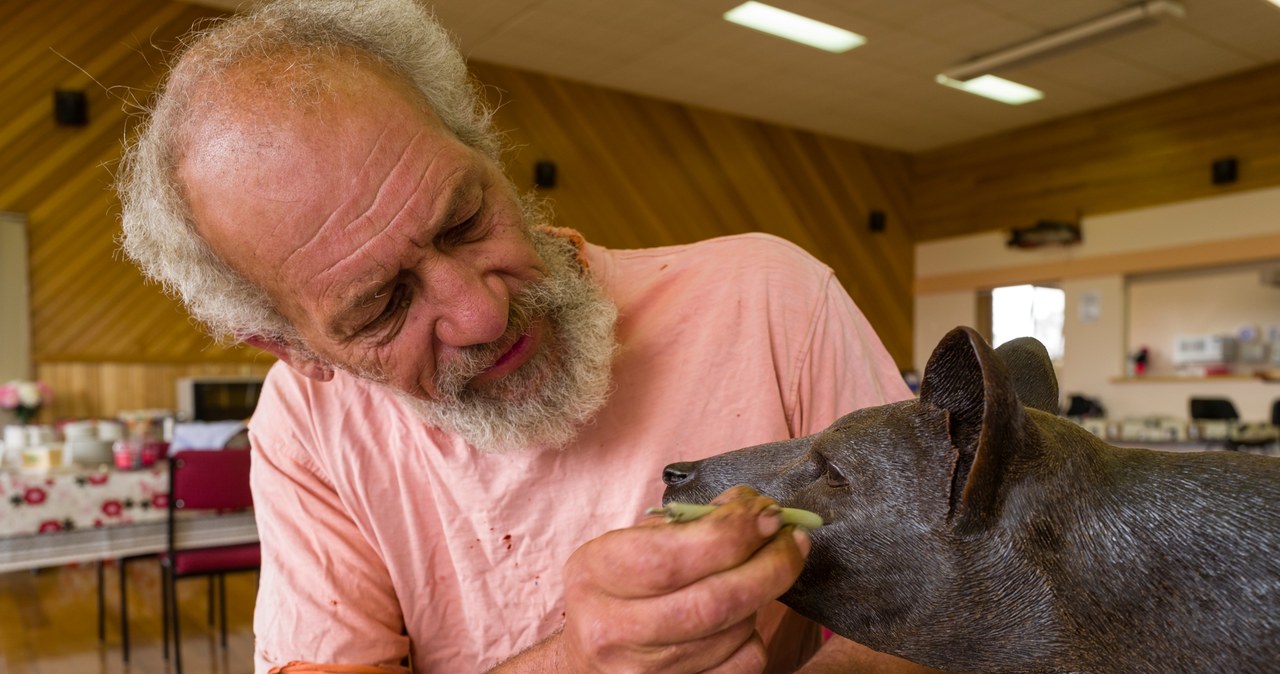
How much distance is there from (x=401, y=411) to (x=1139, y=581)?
3.01ft

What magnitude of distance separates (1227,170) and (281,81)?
7910mm

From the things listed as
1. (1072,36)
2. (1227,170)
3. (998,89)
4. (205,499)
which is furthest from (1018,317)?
(1227,170)

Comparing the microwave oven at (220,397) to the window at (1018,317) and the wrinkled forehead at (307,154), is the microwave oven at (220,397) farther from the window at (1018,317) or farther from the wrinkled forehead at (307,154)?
the window at (1018,317)

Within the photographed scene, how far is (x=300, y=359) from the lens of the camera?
120 centimetres

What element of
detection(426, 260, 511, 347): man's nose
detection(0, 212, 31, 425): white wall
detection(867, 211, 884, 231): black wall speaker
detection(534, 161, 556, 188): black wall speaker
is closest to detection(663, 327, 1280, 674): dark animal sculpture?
detection(426, 260, 511, 347): man's nose

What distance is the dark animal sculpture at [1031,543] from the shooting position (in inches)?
22.6

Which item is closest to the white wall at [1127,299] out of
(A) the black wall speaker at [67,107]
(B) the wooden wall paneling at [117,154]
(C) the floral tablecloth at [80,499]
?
(B) the wooden wall paneling at [117,154]

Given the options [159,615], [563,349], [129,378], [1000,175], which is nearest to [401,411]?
[563,349]

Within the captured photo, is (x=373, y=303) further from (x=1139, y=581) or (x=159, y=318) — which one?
(x=159, y=318)

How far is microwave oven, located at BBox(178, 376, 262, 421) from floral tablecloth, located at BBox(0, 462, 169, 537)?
2252 millimetres

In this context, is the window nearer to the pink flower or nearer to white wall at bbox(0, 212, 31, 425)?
the pink flower

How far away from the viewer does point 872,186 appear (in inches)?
361

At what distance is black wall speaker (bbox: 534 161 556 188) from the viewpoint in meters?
7.25

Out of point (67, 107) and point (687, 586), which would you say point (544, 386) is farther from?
point (67, 107)
